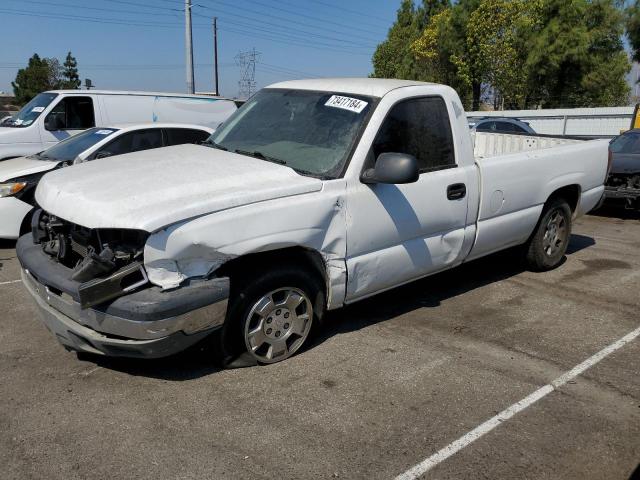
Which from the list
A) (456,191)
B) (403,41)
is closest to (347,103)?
(456,191)

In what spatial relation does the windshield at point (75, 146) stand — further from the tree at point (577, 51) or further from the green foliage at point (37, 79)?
the green foliage at point (37, 79)

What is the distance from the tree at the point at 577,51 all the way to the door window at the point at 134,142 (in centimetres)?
3060

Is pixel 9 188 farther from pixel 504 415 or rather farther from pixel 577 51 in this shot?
pixel 577 51

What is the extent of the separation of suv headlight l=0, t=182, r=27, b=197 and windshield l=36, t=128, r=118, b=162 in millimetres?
824

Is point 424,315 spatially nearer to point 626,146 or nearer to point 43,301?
point 43,301

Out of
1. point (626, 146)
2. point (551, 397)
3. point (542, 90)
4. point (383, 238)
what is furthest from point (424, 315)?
point (542, 90)

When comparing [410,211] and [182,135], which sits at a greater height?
[182,135]

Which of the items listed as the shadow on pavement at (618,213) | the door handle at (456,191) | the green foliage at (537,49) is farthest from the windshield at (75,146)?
the green foliage at (537,49)

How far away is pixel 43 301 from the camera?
374 cm

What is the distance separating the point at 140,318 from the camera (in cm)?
324

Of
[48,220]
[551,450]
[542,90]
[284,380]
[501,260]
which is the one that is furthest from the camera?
[542,90]

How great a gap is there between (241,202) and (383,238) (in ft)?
4.04

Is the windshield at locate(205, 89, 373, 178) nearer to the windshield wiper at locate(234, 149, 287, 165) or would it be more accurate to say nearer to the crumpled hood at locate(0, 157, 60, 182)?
the windshield wiper at locate(234, 149, 287, 165)

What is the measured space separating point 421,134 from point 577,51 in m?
33.3
